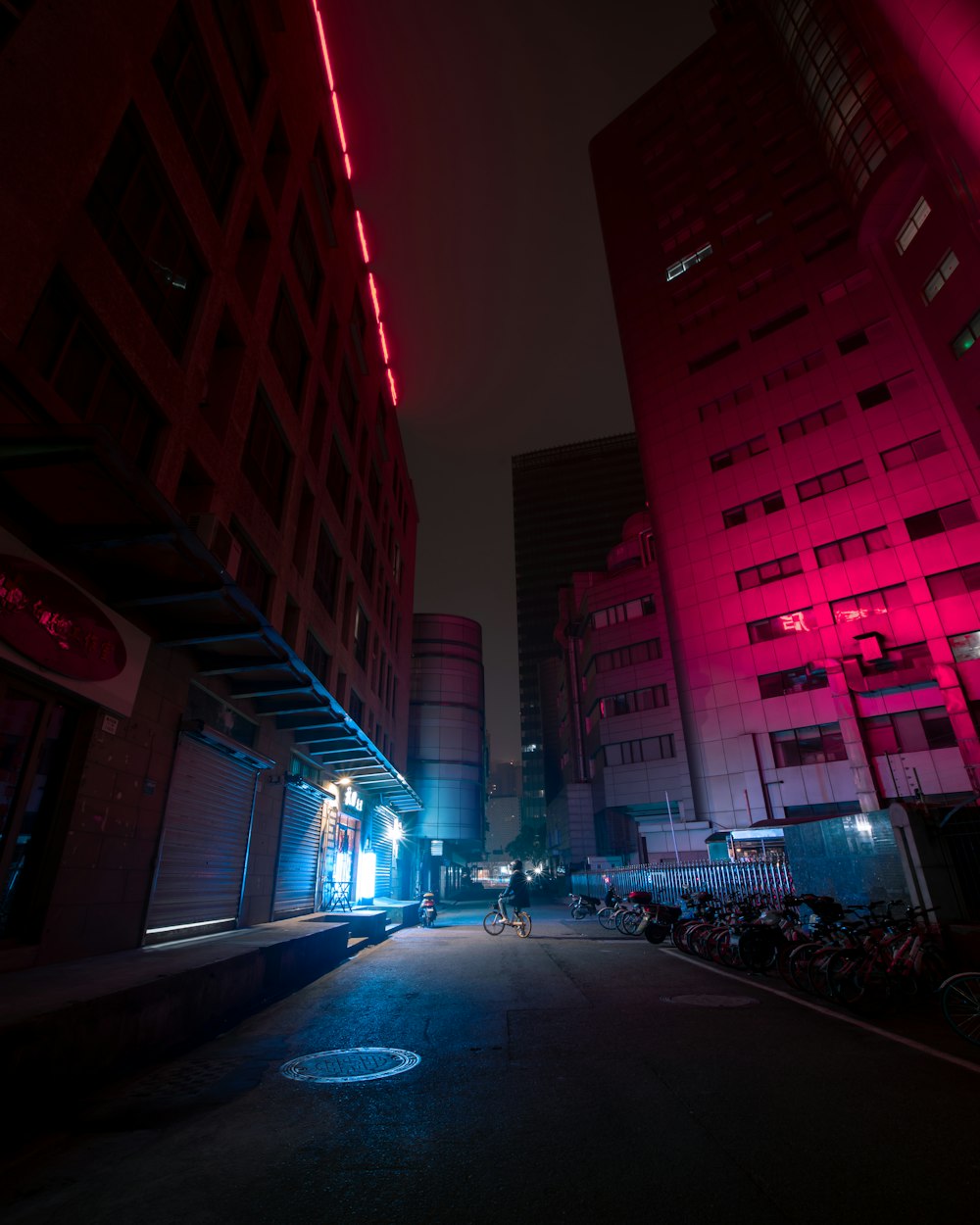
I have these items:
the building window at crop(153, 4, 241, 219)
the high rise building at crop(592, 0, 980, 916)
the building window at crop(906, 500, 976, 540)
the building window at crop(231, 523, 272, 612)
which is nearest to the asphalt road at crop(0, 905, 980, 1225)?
the building window at crop(231, 523, 272, 612)

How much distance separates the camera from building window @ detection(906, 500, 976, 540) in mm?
28781

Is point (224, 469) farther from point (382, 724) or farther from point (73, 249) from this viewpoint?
point (382, 724)

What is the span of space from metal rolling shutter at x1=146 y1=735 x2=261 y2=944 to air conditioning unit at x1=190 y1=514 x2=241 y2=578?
3.68 metres

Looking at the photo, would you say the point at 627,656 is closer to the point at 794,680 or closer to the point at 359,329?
the point at 794,680

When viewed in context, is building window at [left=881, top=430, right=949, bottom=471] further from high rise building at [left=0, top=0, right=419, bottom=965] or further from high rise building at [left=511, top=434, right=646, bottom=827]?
high rise building at [left=511, top=434, right=646, bottom=827]

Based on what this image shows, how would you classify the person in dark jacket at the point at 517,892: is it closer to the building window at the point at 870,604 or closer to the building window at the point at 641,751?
the building window at the point at 870,604

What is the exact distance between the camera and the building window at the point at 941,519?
2878 centimetres

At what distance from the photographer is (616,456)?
142500 millimetres

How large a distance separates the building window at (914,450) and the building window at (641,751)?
2098 cm

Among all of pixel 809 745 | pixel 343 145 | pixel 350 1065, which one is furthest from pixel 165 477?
pixel 809 745

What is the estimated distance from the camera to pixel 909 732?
27938mm

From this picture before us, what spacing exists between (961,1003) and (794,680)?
28681mm

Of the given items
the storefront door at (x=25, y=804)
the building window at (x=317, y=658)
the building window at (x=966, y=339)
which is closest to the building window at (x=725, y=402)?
the building window at (x=966, y=339)

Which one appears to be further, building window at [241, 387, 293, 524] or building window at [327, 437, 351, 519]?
building window at [327, 437, 351, 519]
